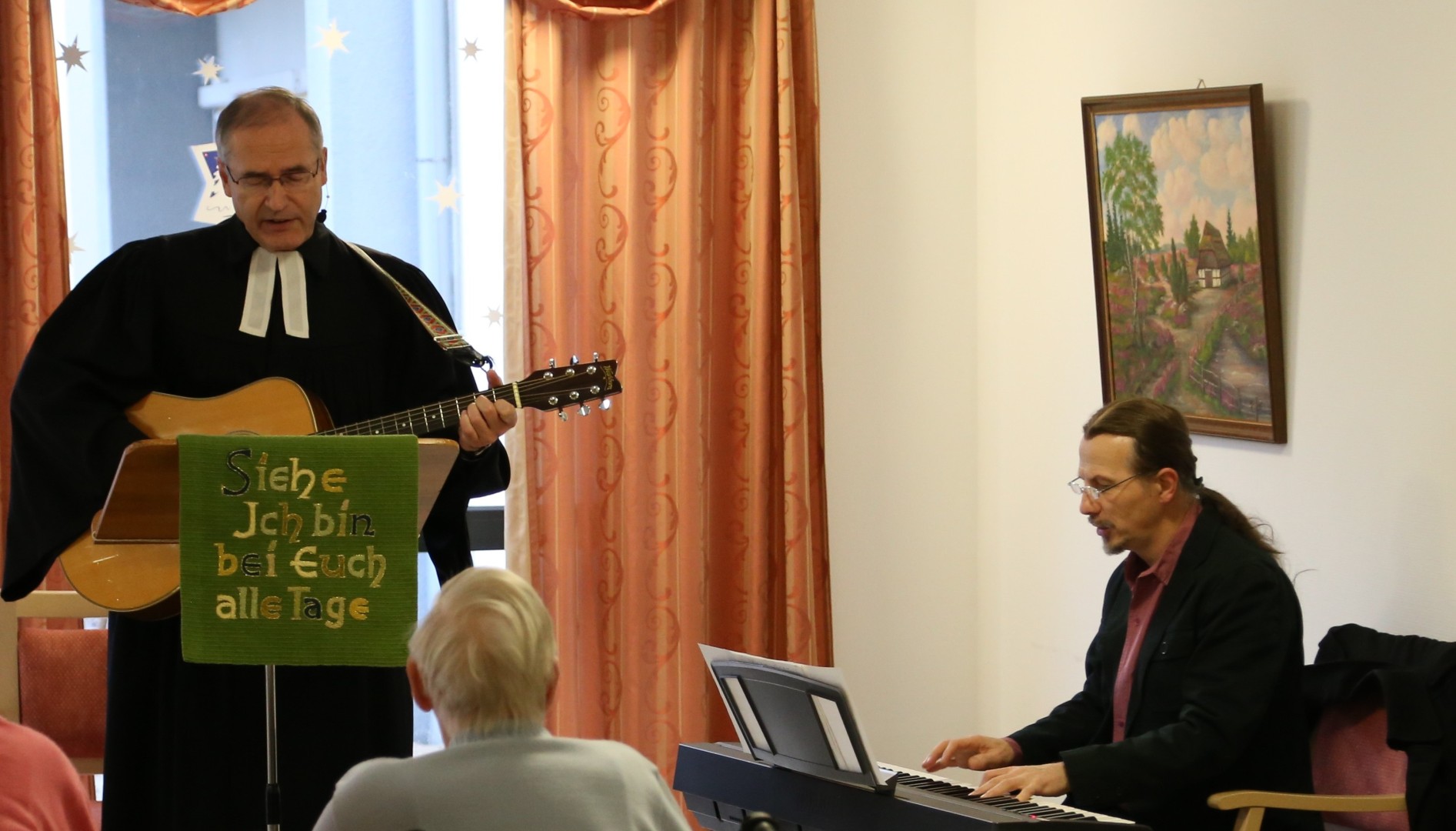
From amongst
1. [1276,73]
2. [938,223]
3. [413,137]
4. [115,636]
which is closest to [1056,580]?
[938,223]

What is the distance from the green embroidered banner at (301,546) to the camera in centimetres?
195

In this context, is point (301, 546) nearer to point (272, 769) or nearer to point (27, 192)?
point (272, 769)

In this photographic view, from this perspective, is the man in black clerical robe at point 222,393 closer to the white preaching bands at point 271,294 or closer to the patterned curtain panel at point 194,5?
the white preaching bands at point 271,294

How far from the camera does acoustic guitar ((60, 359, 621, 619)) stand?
2318mm

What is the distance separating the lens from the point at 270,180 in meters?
2.51

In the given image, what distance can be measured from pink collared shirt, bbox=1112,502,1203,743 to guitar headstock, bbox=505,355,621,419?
992 mm

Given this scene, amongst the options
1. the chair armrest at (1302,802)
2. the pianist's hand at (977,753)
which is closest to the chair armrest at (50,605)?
the pianist's hand at (977,753)

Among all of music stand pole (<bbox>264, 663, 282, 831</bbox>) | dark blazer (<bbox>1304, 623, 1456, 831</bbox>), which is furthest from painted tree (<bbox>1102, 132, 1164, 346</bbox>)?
music stand pole (<bbox>264, 663, 282, 831</bbox>)

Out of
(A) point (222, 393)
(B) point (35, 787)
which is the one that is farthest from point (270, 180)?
(B) point (35, 787)

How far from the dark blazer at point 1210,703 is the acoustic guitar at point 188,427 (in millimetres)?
1091

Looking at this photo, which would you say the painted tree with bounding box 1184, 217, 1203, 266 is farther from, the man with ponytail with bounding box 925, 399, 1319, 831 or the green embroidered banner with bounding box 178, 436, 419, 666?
the green embroidered banner with bounding box 178, 436, 419, 666

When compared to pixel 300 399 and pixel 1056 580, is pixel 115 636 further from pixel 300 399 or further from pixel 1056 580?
pixel 1056 580

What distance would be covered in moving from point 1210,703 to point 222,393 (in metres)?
1.71

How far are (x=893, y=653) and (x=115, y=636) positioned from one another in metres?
2.41
